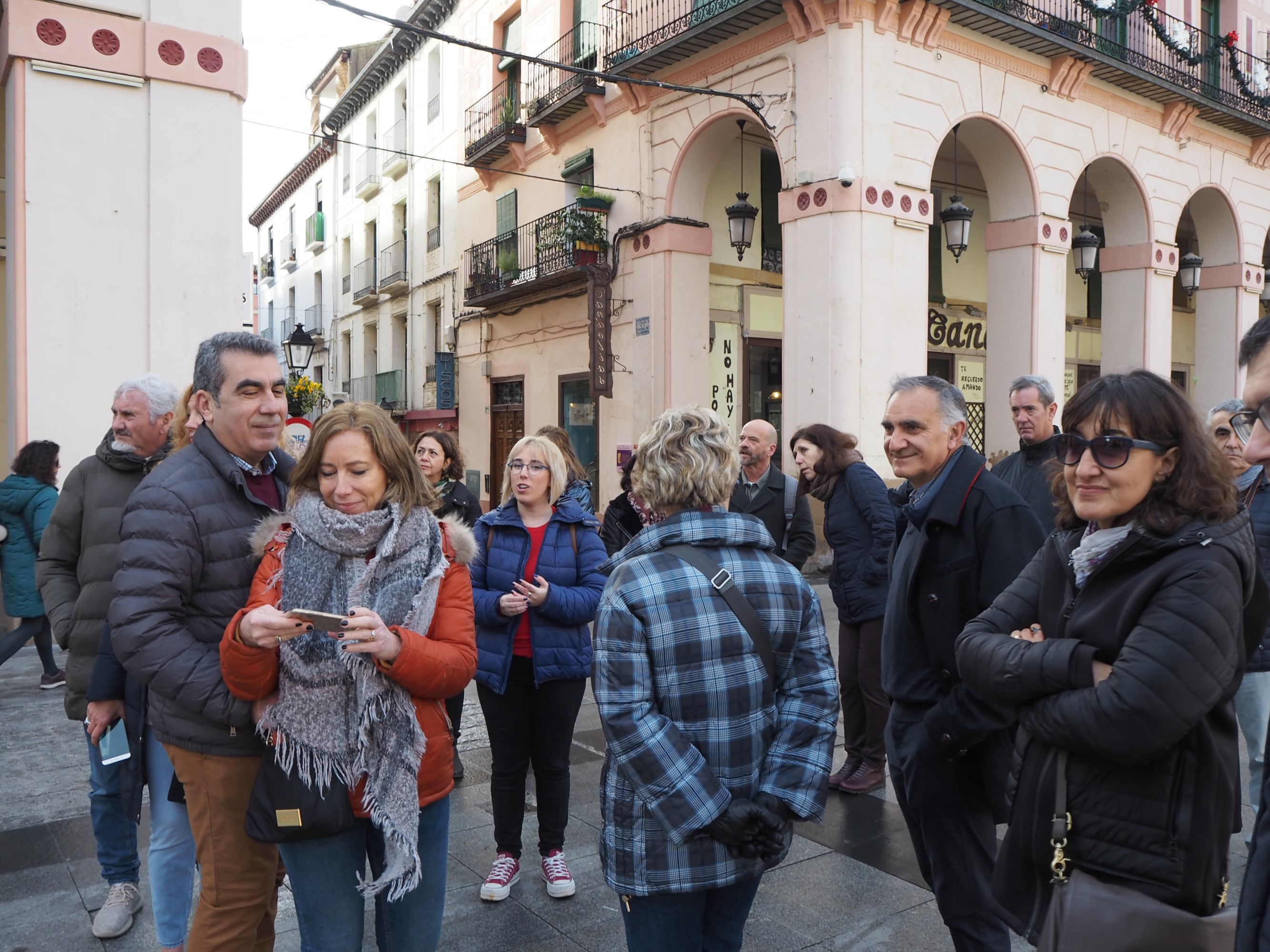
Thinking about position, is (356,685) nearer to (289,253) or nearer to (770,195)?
(770,195)

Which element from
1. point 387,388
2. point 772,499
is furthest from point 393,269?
point 772,499

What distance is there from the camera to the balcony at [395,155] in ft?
76.6

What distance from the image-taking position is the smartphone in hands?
2.15 m

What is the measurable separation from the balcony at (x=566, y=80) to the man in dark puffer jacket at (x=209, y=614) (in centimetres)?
1398

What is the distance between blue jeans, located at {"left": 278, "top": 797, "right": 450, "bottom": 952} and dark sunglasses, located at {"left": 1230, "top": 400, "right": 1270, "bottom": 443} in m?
2.24

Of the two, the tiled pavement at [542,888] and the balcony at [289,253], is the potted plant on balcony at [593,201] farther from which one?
the balcony at [289,253]

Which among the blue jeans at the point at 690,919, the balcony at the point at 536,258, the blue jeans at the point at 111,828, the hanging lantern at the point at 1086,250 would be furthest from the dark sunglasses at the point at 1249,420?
the hanging lantern at the point at 1086,250

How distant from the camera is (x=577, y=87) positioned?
15.5m

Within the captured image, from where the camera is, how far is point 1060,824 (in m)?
2.02

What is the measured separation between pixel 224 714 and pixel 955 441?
8.10 feet

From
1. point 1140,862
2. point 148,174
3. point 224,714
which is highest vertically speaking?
point 148,174

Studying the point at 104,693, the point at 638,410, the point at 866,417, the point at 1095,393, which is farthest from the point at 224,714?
the point at 638,410

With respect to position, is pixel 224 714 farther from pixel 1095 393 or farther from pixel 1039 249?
pixel 1039 249

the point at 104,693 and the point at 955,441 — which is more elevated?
the point at 955,441
